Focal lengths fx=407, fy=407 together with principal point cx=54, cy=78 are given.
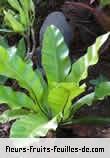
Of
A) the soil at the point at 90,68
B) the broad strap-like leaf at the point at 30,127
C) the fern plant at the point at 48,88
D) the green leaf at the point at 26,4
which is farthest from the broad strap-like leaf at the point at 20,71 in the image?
the green leaf at the point at 26,4

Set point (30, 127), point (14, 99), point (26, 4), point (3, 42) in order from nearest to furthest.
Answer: point (30, 127)
point (14, 99)
point (26, 4)
point (3, 42)

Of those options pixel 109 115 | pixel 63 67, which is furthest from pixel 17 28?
pixel 109 115

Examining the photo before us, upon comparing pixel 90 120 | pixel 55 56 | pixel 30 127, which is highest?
pixel 55 56

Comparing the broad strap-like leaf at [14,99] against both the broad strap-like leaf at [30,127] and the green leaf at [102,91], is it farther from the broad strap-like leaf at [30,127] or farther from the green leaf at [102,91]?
the green leaf at [102,91]

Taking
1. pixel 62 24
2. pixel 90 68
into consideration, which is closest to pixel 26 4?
pixel 62 24

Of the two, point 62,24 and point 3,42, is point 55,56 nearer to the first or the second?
point 62,24

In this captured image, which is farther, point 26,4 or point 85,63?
point 26,4
